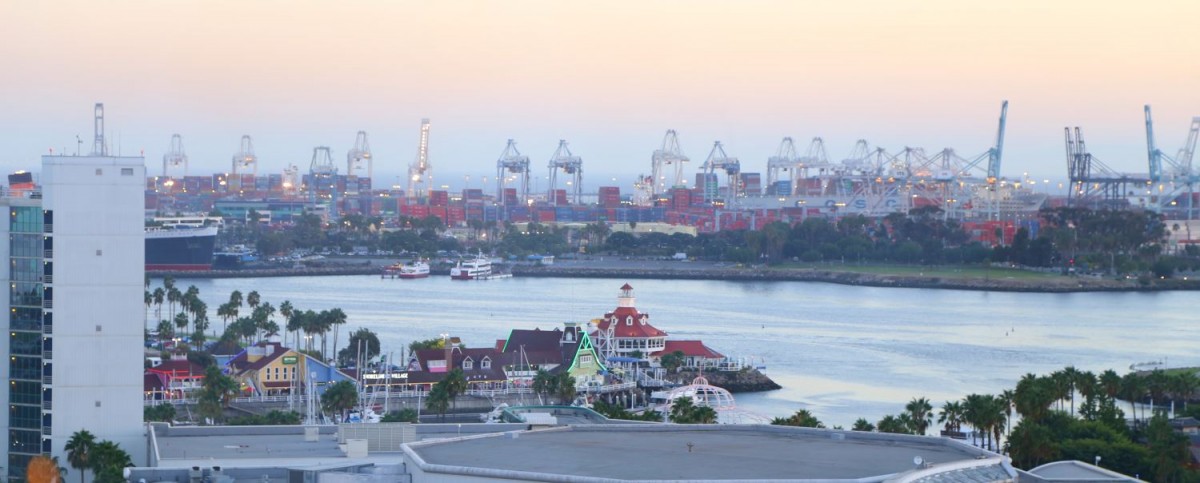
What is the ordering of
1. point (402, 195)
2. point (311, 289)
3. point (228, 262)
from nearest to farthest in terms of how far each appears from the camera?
point (311, 289)
point (228, 262)
point (402, 195)

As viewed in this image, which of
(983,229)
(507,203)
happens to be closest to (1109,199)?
(983,229)

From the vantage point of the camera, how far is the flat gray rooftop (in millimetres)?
5945

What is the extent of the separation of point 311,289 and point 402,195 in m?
38.5

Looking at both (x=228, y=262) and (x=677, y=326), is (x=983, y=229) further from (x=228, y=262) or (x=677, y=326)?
(x=677, y=326)

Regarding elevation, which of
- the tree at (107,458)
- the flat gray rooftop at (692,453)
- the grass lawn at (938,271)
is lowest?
the tree at (107,458)

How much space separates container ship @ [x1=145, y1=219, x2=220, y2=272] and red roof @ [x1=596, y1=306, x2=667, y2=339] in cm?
1816

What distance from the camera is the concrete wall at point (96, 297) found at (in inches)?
309

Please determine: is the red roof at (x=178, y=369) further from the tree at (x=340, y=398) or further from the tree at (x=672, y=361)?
the tree at (x=672, y=361)

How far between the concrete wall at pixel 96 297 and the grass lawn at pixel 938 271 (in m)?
26.3

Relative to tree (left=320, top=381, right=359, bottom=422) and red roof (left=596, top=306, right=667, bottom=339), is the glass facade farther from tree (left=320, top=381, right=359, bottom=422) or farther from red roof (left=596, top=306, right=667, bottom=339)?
red roof (left=596, top=306, right=667, bottom=339)

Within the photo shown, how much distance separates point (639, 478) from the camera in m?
5.79

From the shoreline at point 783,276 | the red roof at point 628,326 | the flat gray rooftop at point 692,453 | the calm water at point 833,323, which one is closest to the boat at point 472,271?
the calm water at point 833,323

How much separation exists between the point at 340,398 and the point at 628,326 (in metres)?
6.20

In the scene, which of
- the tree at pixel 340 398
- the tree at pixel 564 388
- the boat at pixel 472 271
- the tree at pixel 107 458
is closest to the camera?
the tree at pixel 107 458
